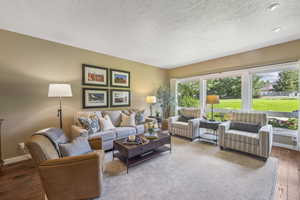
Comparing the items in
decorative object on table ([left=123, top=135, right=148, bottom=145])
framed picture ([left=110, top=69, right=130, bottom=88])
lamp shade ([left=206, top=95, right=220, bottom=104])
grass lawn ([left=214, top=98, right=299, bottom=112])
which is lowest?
decorative object on table ([left=123, top=135, right=148, bottom=145])

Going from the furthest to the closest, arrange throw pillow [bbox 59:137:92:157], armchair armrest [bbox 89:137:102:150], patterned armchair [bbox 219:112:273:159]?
Answer: patterned armchair [bbox 219:112:273:159] < armchair armrest [bbox 89:137:102:150] < throw pillow [bbox 59:137:92:157]

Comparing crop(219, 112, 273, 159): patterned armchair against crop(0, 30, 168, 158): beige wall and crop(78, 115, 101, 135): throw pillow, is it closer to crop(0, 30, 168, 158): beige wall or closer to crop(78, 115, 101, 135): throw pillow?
crop(78, 115, 101, 135): throw pillow

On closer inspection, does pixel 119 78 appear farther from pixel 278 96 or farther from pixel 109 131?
pixel 278 96

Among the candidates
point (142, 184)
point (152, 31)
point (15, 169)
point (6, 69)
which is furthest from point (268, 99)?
point (6, 69)

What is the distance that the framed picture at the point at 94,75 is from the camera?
359 centimetres

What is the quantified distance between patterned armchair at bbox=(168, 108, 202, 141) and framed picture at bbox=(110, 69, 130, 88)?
204 cm

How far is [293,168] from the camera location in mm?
2330

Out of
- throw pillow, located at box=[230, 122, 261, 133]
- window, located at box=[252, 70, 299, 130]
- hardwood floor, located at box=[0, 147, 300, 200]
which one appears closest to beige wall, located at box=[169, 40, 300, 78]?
window, located at box=[252, 70, 299, 130]

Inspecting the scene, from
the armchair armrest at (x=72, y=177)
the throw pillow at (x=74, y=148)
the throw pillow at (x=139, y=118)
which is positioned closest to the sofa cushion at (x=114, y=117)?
the throw pillow at (x=139, y=118)

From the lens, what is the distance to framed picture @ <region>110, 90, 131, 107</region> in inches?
162

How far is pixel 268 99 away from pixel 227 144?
1848mm

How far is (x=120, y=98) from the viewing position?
14.2 feet

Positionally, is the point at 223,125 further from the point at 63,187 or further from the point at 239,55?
the point at 63,187

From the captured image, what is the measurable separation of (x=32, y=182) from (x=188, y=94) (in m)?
5.05
